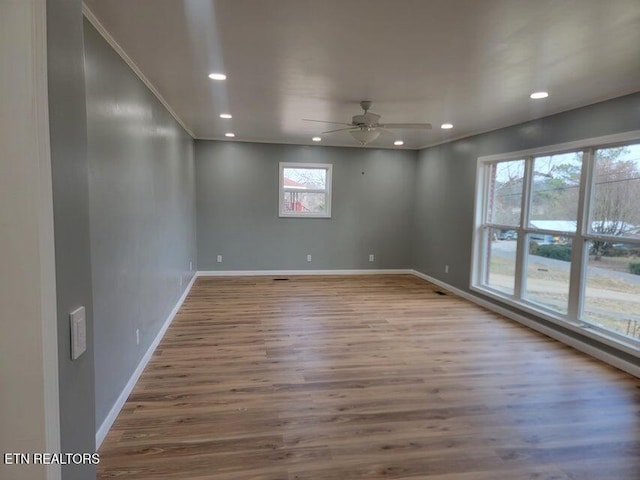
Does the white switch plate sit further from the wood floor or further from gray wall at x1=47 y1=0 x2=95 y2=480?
the wood floor

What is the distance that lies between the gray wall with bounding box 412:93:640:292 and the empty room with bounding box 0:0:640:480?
0.04 metres

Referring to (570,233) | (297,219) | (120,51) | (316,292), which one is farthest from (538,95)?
(297,219)

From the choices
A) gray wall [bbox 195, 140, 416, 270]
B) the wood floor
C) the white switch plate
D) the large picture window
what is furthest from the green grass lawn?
the white switch plate

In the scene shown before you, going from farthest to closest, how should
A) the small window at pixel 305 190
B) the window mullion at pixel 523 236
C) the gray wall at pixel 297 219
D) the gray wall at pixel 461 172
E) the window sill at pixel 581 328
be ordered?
the small window at pixel 305 190, the gray wall at pixel 297 219, the window mullion at pixel 523 236, the gray wall at pixel 461 172, the window sill at pixel 581 328

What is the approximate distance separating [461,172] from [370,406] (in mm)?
4375

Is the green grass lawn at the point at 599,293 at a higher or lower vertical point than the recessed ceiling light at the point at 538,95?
lower

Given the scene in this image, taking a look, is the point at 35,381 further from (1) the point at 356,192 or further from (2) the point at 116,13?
(1) the point at 356,192

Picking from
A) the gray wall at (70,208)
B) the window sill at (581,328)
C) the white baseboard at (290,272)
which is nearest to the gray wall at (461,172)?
the white baseboard at (290,272)

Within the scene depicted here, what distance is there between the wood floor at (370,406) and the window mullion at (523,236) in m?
0.61

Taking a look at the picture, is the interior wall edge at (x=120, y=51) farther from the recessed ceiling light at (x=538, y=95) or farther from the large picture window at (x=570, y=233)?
the large picture window at (x=570, y=233)

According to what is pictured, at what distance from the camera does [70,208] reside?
0.97 metres

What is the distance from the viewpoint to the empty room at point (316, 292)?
88cm

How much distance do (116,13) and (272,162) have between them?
15.9 ft

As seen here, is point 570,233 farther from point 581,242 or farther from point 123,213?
point 123,213
